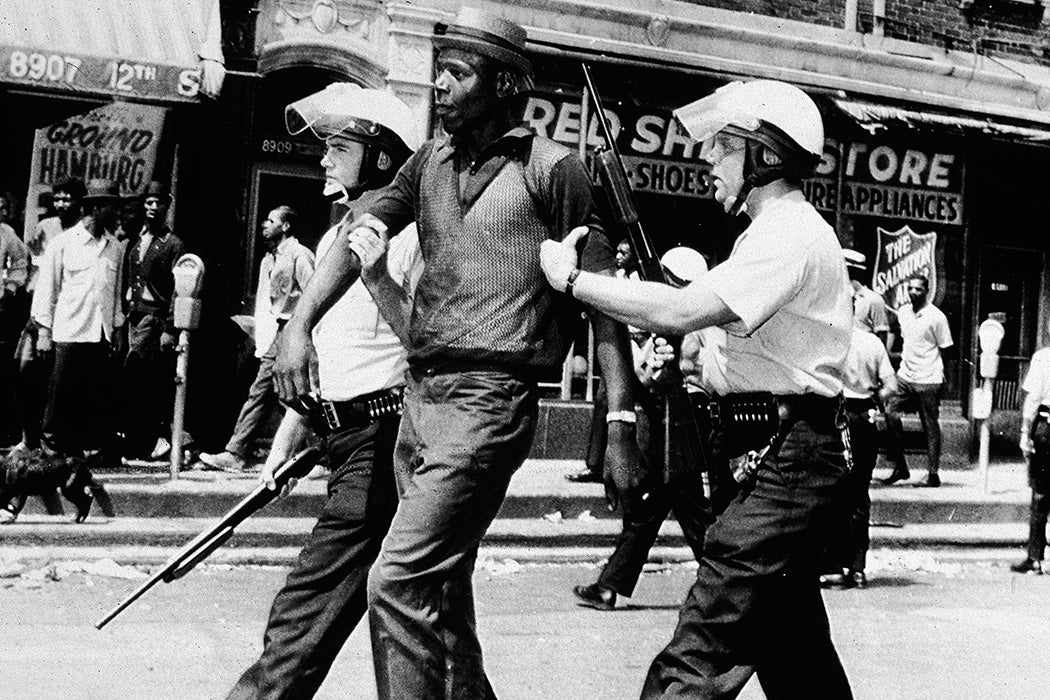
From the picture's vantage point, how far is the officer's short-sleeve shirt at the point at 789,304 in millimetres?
3836

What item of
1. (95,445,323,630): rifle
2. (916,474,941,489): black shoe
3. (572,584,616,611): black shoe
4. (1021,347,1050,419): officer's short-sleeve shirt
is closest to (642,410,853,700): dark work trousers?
(95,445,323,630): rifle

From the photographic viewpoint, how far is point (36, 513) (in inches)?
362

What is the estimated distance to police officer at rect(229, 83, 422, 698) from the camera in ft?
14.2

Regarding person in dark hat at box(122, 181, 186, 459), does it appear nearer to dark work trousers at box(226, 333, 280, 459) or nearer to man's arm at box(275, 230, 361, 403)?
dark work trousers at box(226, 333, 280, 459)

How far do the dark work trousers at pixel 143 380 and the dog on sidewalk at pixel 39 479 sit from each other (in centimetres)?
258

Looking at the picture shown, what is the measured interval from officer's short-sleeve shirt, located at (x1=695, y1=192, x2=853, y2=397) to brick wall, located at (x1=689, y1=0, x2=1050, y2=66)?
11815 millimetres

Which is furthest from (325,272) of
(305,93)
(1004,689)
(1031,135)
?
(1031,135)

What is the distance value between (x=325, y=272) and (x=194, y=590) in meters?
3.87

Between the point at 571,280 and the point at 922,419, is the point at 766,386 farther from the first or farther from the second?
the point at 922,419

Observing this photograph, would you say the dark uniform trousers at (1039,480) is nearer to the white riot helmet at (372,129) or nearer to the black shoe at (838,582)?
the black shoe at (838,582)

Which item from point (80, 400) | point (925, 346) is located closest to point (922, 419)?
point (925, 346)

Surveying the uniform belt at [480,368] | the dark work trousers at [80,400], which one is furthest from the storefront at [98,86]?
the uniform belt at [480,368]

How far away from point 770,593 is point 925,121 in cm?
1239

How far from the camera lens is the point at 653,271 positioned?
4.32 meters
